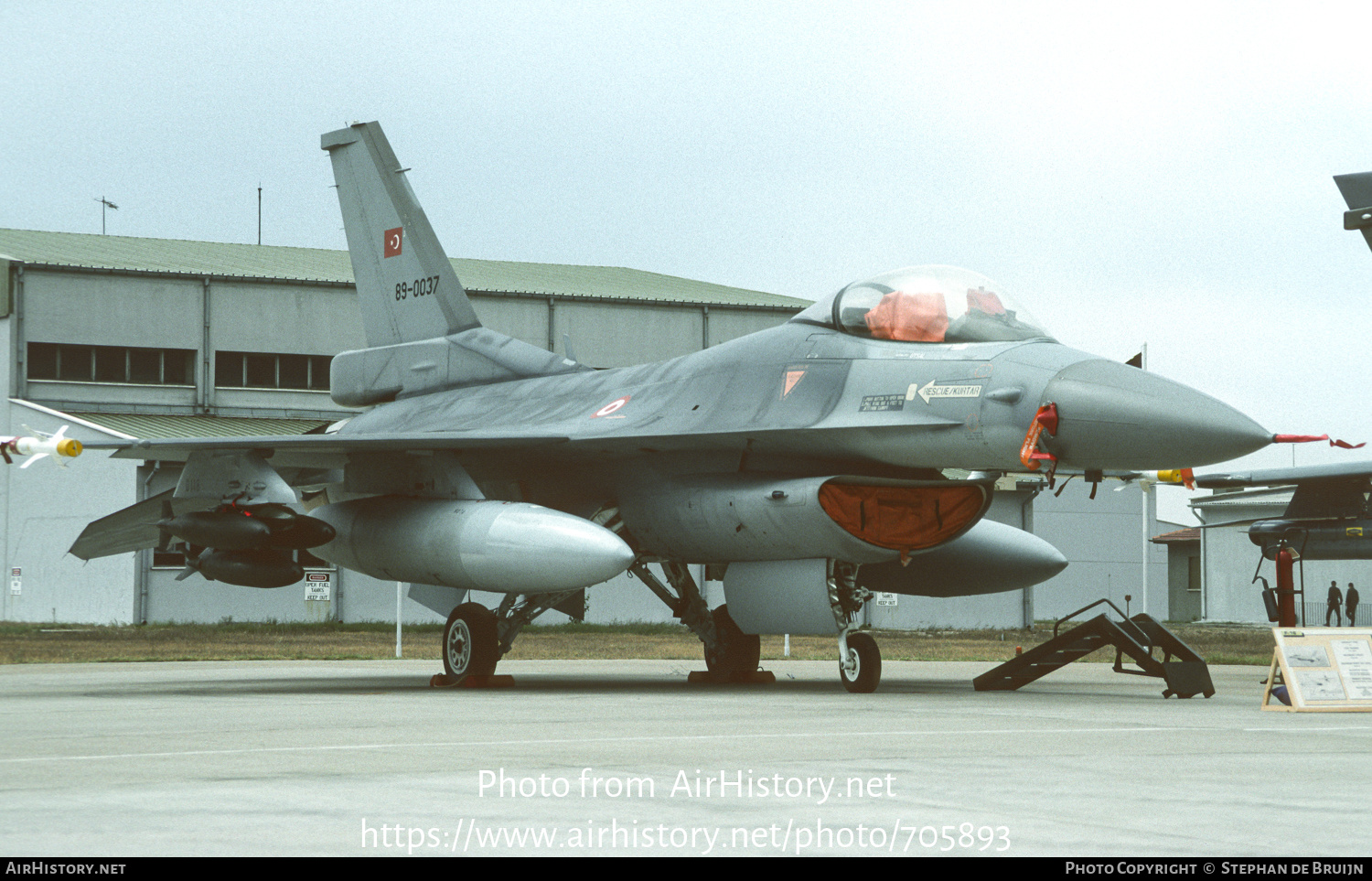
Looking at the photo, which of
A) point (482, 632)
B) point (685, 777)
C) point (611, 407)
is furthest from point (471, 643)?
point (685, 777)

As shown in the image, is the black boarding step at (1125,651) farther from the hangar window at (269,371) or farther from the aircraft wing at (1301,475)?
the hangar window at (269,371)

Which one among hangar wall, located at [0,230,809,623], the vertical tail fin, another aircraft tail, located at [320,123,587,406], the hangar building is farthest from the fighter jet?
hangar wall, located at [0,230,809,623]

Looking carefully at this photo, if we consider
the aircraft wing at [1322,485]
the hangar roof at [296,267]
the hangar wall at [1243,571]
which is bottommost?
the hangar wall at [1243,571]

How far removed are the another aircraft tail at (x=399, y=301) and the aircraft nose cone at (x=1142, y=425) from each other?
6.75 m

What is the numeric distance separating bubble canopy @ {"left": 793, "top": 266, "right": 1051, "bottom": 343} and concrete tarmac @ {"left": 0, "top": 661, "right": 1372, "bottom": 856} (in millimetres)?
2782

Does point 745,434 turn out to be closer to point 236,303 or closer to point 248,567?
point 248,567

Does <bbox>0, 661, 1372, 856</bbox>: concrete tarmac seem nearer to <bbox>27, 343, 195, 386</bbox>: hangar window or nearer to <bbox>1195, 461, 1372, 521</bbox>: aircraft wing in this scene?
<bbox>1195, 461, 1372, 521</bbox>: aircraft wing

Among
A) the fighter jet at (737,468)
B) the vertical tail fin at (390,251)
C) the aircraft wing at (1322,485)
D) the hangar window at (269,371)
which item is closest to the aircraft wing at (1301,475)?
the aircraft wing at (1322,485)

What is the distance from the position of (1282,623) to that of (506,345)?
817cm

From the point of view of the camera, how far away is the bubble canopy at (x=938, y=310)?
11.7 m

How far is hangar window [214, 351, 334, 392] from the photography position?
3666 cm

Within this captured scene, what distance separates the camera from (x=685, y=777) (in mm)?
6199

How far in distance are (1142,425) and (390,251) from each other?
9.41 m

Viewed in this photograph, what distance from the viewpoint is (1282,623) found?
12.5 m
